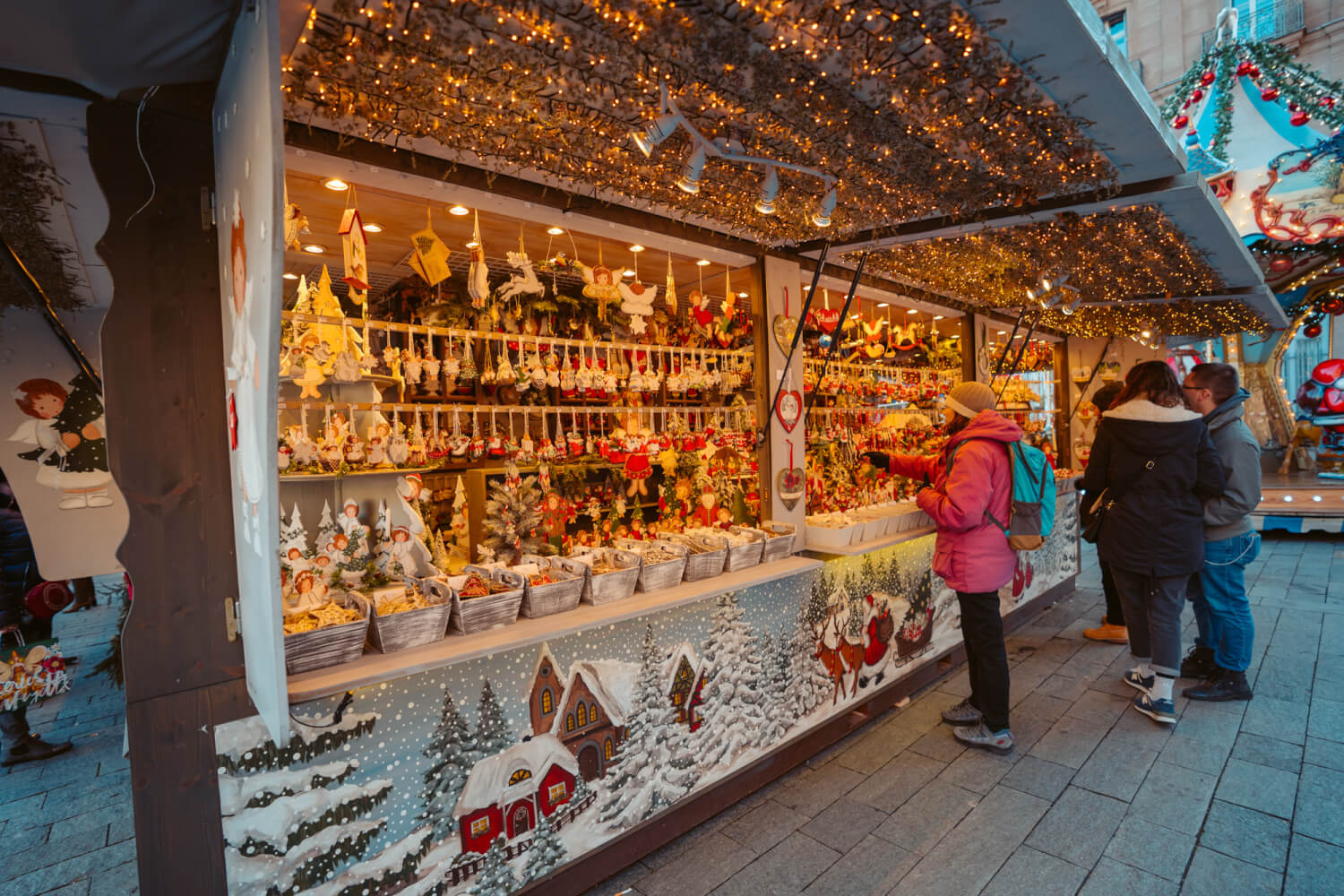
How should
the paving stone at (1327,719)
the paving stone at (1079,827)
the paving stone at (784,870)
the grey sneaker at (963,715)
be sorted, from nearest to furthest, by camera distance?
the paving stone at (784,870)
the paving stone at (1079,827)
the paving stone at (1327,719)
the grey sneaker at (963,715)

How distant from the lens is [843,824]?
2.59 m

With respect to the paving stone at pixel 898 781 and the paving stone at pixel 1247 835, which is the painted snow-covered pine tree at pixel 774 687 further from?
the paving stone at pixel 1247 835

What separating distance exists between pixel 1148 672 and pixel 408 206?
4750mm

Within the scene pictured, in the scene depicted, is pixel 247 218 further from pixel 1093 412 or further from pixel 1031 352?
pixel 1093 412

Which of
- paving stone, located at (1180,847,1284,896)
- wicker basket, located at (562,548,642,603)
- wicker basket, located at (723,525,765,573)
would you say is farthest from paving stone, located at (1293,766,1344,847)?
wicker basket, located at (562,548,642,603)

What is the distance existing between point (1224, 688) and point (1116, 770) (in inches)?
51.7

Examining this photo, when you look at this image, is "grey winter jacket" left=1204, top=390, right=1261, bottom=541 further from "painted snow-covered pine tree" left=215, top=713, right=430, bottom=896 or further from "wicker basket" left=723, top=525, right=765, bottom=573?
"painted snow-covered pine tree" left=215, top=713, right=430, bottom=896

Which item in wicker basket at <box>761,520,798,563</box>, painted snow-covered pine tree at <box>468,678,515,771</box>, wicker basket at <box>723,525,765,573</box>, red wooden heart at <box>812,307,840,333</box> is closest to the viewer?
painted snow-covered pine tree at <box>468,678,515,771</box>

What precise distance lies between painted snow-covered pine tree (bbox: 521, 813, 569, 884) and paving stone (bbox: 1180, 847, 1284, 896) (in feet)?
7.17

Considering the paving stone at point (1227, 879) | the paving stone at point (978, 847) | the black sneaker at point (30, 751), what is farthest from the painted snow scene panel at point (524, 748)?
the black sneaker at point (30, 751)

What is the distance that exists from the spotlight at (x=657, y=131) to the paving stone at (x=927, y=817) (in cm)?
276

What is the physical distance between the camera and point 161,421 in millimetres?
1670

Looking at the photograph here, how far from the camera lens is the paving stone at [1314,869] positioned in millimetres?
2109

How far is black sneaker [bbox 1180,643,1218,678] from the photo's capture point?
390cm
